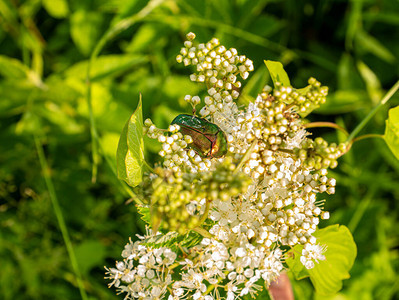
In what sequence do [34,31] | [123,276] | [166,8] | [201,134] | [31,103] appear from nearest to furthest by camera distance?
[201,134], [123,276], [31,103], [166,8], [34,31]

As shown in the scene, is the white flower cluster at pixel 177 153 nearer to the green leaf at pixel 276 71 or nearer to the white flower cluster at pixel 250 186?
the white flower cluster at pixel 250 186

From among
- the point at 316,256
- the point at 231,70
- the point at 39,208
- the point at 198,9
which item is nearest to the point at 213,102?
the point at 231,70

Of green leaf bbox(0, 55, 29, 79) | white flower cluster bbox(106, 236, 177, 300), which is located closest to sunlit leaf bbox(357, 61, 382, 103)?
white flower cluster bbox(106, 236, 177, 300)

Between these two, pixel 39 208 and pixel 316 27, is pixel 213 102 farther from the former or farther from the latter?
pixel 316 27

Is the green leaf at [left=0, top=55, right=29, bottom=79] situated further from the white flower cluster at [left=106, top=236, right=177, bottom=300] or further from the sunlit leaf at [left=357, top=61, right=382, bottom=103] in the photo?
the sunlit leaf at [left=357, top=61, right=382, bottom=103]

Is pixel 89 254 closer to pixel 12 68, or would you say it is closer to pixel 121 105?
pixel 121 105
